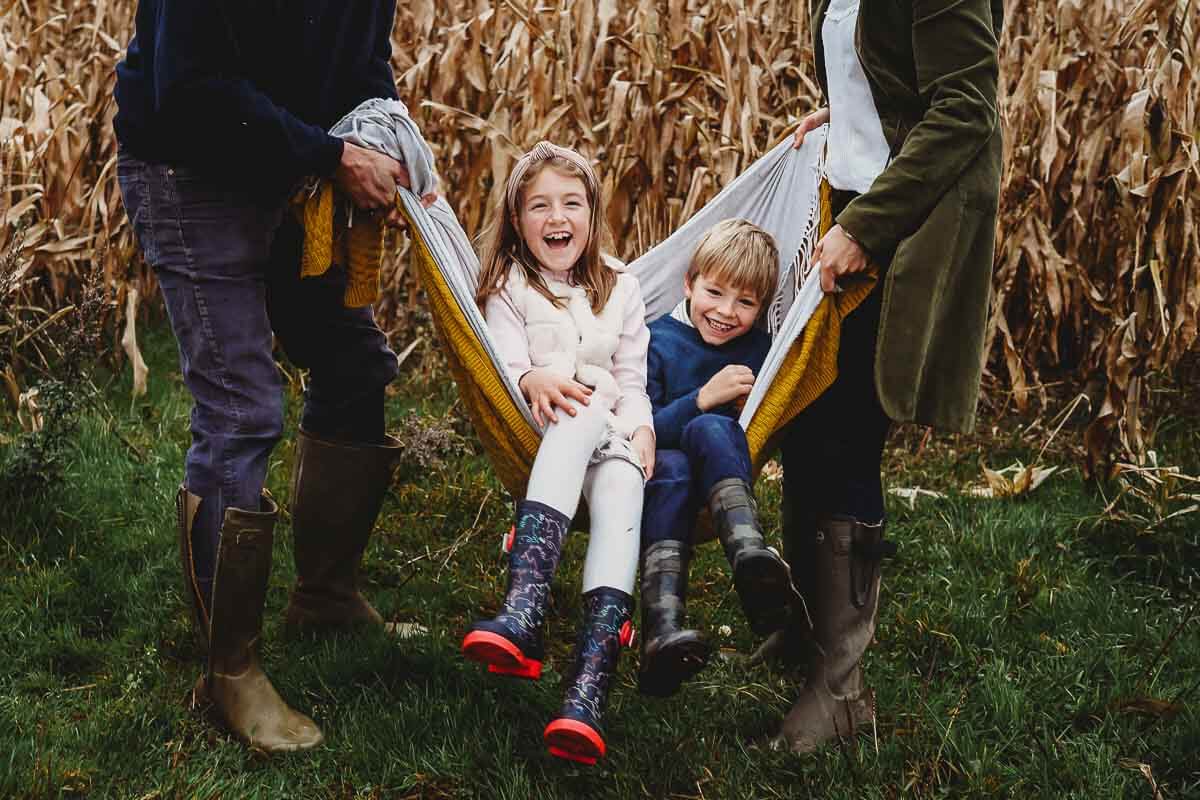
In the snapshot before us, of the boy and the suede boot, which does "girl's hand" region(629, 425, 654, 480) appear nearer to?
the boy

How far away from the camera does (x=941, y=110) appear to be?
2.25m

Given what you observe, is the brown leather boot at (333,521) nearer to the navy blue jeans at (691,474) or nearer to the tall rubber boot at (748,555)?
the navy blue jeans at (691,474)

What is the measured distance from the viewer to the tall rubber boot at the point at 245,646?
101 inches

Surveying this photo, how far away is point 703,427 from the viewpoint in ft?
8.50

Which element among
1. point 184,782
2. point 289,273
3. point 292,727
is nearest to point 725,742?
point 292,727

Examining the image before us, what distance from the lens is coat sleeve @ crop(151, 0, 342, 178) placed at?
223cm

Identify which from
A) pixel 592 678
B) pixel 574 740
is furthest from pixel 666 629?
pixel 574 740

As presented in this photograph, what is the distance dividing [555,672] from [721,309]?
3.32 feet

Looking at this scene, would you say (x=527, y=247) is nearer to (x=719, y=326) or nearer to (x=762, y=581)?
(x=719, y=326)

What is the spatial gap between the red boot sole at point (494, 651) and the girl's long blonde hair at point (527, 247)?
0.88 meters

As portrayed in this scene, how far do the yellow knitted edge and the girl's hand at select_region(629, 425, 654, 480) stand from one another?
0.22m

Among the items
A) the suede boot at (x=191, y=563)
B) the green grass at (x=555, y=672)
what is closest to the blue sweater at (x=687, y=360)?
the green grass at (x=555, y=672)

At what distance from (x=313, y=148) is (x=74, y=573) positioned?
1658 millimetres

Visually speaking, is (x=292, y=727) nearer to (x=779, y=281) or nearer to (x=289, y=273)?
(x=289, y=273)
